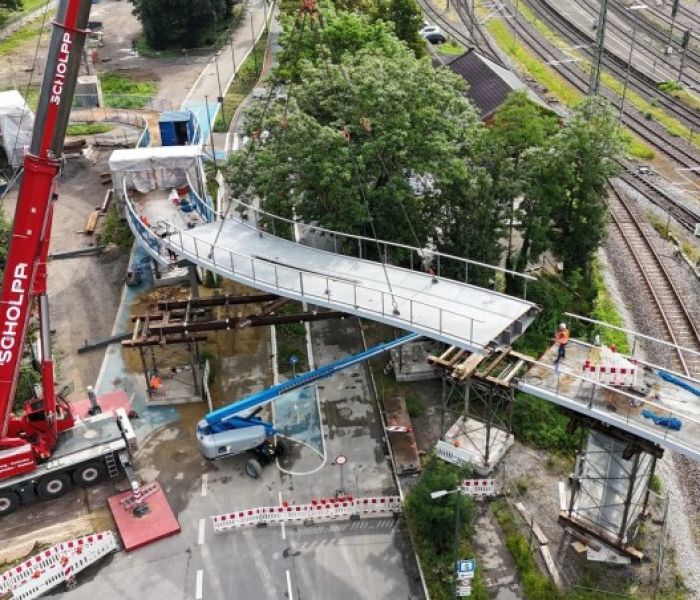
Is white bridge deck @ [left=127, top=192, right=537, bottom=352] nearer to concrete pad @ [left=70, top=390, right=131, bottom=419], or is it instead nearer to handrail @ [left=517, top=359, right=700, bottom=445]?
handrail @ [left=517, top=359, right=700, bottom=445]

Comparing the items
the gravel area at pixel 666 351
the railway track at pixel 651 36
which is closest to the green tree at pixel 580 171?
the gravel area at pixel 666 351

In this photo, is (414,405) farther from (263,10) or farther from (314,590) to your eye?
(263,10)

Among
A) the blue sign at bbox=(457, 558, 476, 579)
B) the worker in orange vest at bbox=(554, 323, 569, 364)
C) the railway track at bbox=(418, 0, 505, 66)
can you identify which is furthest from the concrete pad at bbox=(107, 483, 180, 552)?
the railway track at bbox=(418, 0, 505, 66)

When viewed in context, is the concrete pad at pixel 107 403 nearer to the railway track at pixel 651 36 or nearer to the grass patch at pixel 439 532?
the grass patch at pixel 439 532

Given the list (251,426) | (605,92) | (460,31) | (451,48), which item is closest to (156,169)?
(251,426)

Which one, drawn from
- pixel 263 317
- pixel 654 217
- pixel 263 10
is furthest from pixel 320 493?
pixel 263 10

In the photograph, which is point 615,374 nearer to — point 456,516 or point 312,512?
point 456,516

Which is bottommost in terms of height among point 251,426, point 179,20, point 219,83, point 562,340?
point 251,426
